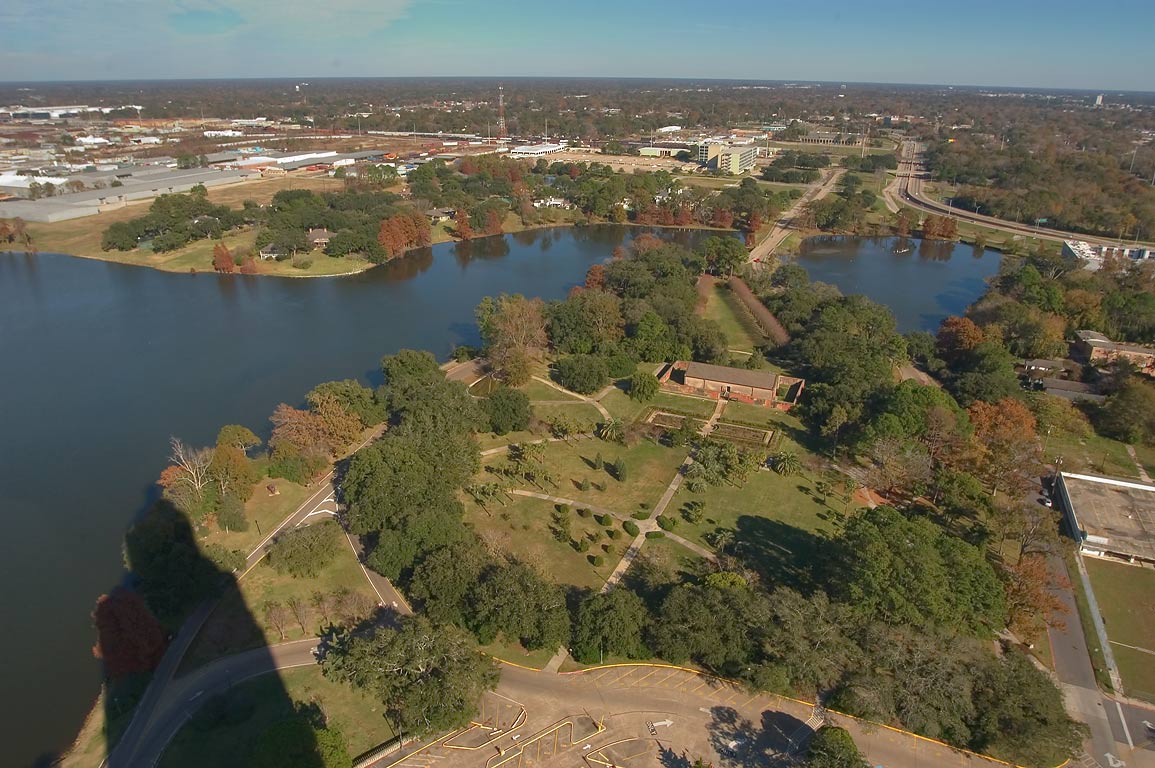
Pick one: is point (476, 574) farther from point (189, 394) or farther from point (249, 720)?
point (189, 394)

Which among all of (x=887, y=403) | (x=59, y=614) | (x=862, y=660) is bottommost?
(x=59, y=614)

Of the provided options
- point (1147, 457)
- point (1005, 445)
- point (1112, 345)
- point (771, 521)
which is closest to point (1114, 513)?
point (1005, 445)

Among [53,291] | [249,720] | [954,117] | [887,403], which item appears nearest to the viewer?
[249,720]

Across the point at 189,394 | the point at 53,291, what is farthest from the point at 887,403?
the point at 53,291

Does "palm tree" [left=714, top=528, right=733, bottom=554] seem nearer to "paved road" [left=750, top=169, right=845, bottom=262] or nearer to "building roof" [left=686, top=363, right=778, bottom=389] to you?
"building roof" [left=686, top=363, right=778, bottom=389]

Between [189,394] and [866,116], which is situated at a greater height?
[866,116]

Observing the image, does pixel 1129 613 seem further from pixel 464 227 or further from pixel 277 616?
pixel 464 227

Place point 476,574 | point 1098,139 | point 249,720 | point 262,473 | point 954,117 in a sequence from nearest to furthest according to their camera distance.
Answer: point 249,720
point 476,574
point 262,473
point 1098,139
point 954,117
